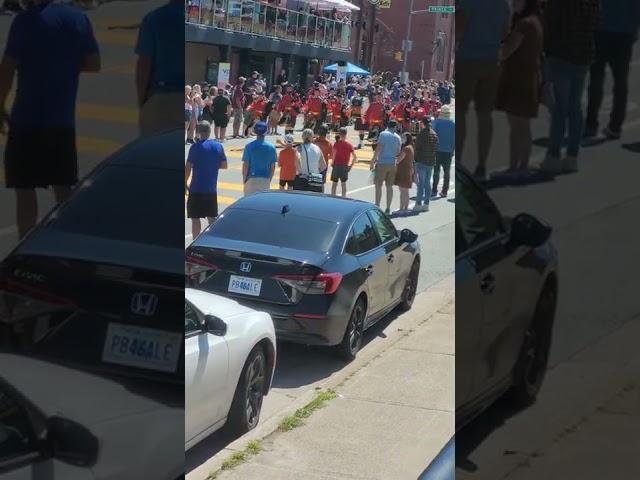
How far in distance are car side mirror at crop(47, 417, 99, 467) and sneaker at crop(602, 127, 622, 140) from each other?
55 cm

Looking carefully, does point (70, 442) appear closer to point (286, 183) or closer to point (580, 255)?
point (580, 255)

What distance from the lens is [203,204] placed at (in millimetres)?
2615

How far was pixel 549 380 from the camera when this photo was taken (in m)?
0.80

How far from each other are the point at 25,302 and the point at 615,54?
577mm

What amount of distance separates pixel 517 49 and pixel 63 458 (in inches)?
22.0

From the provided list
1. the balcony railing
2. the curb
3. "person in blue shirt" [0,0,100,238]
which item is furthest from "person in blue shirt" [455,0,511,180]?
the balcony railing

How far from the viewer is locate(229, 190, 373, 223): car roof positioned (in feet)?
6.18

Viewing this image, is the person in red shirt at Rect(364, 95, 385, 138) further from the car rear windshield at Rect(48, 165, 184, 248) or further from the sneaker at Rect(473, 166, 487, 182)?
the sneaker at Rect(473, 166, 487, 182)

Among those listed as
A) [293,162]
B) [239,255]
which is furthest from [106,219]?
[293,162]

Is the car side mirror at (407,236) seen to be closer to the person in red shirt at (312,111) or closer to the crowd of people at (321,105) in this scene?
the crowd of people at (321,105)

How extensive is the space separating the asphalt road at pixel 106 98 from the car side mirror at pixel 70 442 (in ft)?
0.57

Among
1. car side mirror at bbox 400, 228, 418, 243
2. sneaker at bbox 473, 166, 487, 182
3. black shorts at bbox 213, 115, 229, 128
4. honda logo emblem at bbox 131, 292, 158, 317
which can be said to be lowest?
black shorts at bbox 213, 115, 229, 128

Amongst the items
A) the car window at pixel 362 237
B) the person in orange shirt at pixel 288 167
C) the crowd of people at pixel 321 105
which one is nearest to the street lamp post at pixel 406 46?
the crowd of people at pixel 321 105

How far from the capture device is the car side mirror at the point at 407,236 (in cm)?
275
